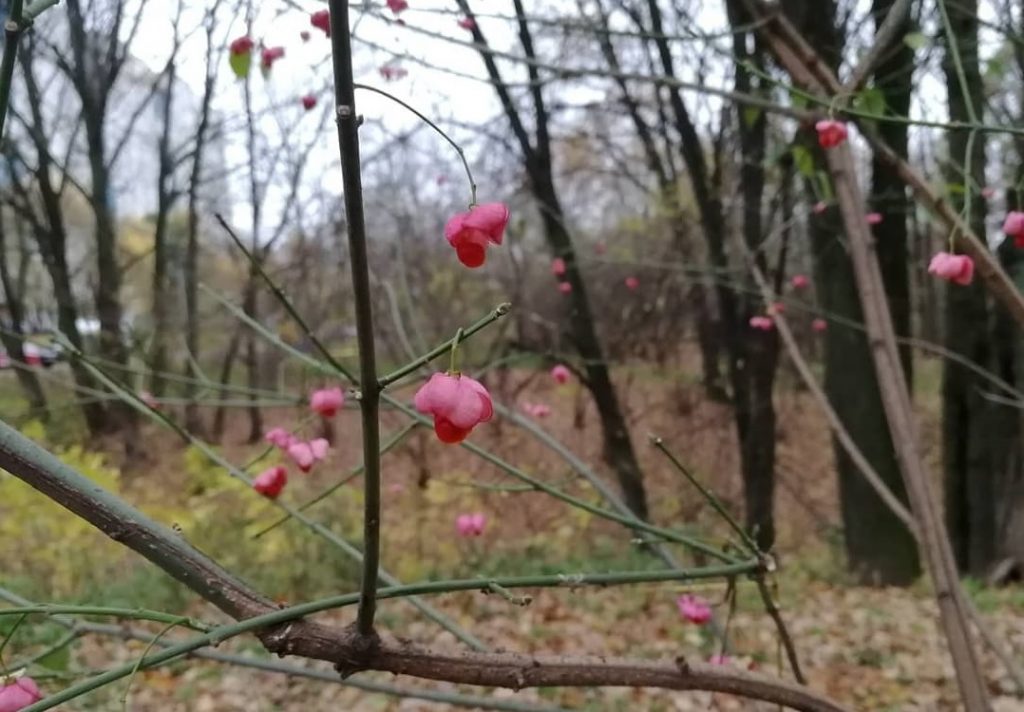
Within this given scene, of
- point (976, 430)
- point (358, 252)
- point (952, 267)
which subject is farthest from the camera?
point (976, 430)

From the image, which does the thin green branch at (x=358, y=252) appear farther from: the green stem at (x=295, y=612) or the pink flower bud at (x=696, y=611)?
the pink flower bud at (x=696, y=611)

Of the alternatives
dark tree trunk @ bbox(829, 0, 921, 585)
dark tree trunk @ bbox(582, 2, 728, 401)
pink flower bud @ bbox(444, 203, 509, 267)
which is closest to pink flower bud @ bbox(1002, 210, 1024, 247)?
pink flower bud @ bbox(444, 203, 509, 267)

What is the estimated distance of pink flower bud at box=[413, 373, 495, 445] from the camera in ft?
2.91

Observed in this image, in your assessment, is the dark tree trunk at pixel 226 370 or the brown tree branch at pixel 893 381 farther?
the dark tree trunk at pixel 226 370

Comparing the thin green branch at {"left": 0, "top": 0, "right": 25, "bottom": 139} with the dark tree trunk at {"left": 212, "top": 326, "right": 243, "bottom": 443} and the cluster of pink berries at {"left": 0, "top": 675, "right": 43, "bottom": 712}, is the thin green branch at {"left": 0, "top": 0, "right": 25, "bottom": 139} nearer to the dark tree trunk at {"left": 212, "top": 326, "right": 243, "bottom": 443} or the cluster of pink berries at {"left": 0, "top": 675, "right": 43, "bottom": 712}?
the cluster of pink berries at {"left": 0, "top": 675, "right": 43, "bottom": 712}

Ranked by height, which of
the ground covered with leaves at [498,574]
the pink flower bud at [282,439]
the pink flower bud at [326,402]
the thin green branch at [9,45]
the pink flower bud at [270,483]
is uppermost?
the thin green branch at [9,45]

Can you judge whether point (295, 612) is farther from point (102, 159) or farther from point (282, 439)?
point (102, 159)

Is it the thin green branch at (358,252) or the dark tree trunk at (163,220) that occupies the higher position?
the dark tree trunk at (163,220)

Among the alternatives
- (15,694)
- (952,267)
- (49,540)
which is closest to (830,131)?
(952,267)

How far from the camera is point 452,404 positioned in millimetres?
890

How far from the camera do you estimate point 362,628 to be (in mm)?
994

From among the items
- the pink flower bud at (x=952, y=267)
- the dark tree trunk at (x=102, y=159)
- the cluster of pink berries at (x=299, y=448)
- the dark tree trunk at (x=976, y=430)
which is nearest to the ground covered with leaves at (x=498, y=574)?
the cluster of pink berries at (x=299, y=448)

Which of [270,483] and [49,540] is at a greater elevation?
[270,483]

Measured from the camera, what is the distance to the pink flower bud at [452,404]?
2.91ft
